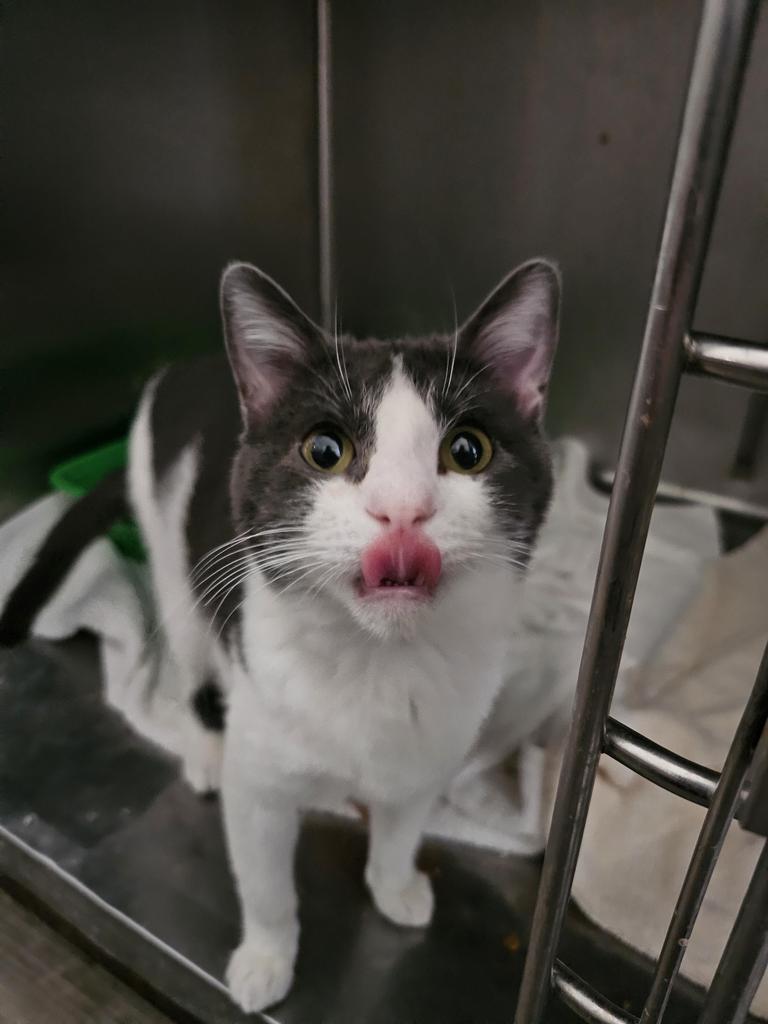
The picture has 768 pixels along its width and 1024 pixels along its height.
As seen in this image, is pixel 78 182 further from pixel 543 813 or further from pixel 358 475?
pixel 543 813

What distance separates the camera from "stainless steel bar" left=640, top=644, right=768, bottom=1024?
0.36 metres

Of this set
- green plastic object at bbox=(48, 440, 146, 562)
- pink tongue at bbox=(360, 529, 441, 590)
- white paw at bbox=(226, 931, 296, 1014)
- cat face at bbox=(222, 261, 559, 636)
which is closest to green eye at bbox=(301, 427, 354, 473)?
cat face at bbox=(222, 261, 559, 636)

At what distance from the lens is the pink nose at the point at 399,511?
1.55 feet

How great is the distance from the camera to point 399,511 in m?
0.47

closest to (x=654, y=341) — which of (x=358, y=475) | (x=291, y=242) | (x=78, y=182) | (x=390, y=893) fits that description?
Result: (x=358, y=475)

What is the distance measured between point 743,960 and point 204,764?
0.67m

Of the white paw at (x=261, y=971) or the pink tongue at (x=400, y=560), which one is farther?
the white paw at (x=261, y=971)

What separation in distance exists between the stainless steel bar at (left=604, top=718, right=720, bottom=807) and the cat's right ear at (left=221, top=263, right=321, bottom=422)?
15.1 inches

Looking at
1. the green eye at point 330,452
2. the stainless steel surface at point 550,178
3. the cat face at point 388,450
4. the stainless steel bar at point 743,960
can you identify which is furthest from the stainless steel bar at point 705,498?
the stainless steel bar at point 743,960

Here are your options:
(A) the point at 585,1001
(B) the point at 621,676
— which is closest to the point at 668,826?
(B) the point at 621,676

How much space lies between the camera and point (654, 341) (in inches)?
12.9

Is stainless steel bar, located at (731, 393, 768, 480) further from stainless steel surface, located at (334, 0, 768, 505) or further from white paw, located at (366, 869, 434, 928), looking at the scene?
white paw, located at (366, 869, 434, 928)

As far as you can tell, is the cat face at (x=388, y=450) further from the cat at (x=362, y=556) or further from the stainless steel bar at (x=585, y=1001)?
the stainless steel bar at (x=585, y=1001)

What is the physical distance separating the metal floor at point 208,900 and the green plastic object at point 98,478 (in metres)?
0.29
